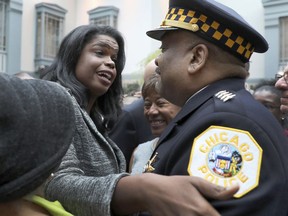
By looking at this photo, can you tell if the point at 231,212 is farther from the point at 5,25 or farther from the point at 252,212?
the point at 5,25

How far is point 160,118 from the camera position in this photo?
301cm

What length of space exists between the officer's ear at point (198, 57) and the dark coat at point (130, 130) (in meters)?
1.91

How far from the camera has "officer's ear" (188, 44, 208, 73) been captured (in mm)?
1520

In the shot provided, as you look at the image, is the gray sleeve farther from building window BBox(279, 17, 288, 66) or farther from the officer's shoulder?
building window BBox(279, 17, 288, 66)

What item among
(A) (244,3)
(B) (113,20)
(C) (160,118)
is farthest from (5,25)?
(C) (160,118)

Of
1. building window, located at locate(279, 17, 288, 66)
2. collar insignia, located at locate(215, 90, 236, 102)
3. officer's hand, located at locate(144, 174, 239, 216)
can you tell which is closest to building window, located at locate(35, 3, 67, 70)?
building window, located at locate(279, 17, 288, 66)

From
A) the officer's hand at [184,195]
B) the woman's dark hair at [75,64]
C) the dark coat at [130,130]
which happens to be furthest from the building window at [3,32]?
the officer's hand at [184,195]

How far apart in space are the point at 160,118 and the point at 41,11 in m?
14.5

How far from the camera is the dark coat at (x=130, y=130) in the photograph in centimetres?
345

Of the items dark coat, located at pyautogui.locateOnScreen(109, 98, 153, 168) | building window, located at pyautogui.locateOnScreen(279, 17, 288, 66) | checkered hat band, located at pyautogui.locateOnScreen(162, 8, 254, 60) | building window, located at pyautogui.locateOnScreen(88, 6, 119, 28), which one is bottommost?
dark coat, located at pyautogui.locateOnScreen(109, 98, 153, 168)

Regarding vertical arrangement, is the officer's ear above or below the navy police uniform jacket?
above

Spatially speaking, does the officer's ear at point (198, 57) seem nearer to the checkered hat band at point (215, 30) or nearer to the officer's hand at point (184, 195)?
the checkered hat band at point (215, 30)

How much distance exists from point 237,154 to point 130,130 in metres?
2.31

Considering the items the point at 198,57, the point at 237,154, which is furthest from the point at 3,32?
the point at 237,154
